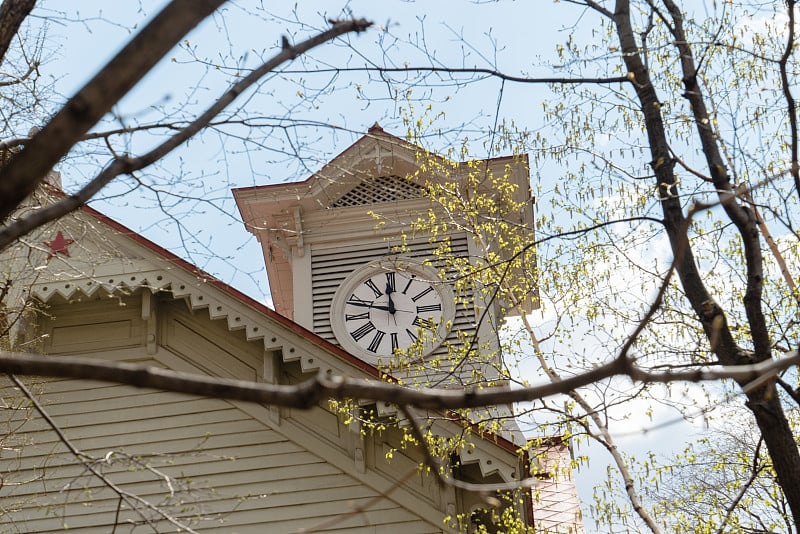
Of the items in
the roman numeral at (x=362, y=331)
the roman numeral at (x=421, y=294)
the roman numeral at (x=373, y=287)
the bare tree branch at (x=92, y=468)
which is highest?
the roman numeral at (x=373, y=287)

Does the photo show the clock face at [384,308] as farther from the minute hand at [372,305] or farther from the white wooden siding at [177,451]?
the white wooden siding at [177,451]

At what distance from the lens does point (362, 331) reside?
46.6 feet

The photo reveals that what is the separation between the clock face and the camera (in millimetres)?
14008

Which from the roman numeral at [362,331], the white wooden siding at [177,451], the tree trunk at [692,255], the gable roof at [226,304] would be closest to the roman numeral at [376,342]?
the roman numeral at [362,331]

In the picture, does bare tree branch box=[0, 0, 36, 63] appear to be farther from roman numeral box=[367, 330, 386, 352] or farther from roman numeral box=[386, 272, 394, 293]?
roman numeral box=[386, 272, 394, 293]

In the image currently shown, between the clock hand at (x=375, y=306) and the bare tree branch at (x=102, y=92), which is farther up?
the clock hand at (x=375, y=306)

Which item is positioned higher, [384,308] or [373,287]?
[373,287]

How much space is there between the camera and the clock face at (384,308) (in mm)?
14008

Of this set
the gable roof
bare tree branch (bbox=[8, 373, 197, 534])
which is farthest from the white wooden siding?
bare tree branch (bbox=[8, 373, 197, 534])

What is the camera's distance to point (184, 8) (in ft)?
8.39

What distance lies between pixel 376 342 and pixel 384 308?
52 cm

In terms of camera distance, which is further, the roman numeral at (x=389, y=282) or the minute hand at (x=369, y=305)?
the roman numeral at (x=389, y=282)

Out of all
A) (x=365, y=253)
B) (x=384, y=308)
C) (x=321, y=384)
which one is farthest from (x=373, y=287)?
(x=321, y=384)

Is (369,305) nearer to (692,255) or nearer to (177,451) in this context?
(177,451)
